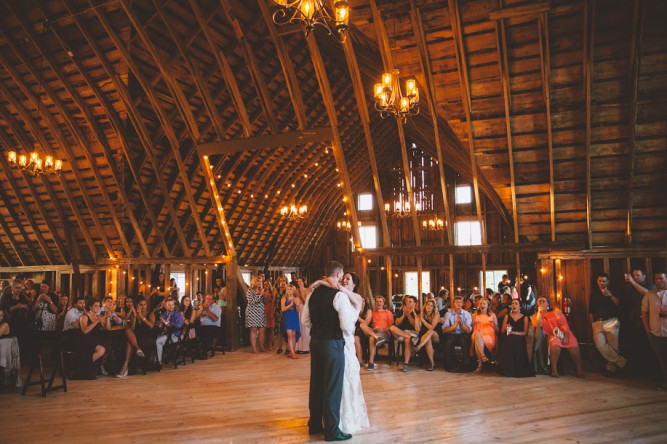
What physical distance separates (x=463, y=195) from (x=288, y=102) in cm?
995

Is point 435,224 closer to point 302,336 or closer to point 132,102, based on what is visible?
point 302,336

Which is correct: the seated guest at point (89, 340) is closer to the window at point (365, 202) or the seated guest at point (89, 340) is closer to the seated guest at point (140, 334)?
the seated guest at point (140, 334)

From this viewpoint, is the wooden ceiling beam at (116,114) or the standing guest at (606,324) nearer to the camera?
the standing guest at (606,324)

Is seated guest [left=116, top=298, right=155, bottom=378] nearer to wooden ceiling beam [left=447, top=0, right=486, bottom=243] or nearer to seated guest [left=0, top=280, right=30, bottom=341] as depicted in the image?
seated guest [left=0, top=280, right=30, bottom=341]

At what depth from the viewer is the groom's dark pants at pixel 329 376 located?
403 cm

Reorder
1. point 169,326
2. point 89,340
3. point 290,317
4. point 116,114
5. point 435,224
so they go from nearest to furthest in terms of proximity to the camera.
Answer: point 89,340
point 169,326
point 290,317
point 116,114
point 435,224

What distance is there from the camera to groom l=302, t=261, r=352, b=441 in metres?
4.05

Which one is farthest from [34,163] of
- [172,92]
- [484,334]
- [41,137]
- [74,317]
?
[484,334]

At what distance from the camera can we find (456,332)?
303 inches

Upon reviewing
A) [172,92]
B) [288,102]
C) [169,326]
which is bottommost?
[169,326]

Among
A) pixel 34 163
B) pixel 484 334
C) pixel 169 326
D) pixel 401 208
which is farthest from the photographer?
pixel 401 208

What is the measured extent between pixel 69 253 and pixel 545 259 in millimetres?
11634

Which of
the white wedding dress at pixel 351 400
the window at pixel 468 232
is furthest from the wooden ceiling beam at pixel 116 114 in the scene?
the window at pixel 468 232

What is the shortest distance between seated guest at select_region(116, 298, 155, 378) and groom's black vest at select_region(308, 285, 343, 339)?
14.4 ft
